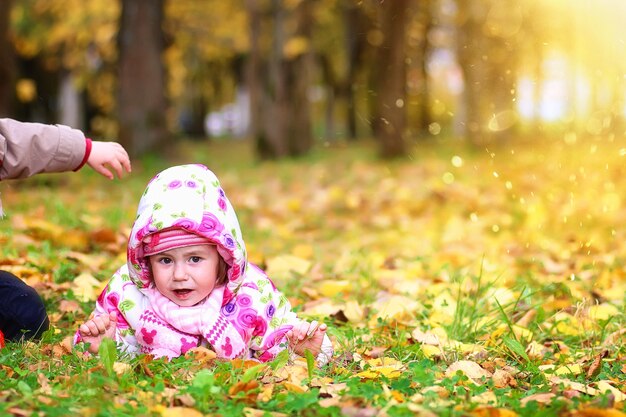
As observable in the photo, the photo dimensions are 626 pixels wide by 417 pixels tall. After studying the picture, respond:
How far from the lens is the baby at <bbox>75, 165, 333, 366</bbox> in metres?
3.00

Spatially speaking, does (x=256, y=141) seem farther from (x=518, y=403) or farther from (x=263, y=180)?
(x=518, y=403)

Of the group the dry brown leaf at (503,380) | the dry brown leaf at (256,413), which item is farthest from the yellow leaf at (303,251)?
the dry brown leaf at (256,413)

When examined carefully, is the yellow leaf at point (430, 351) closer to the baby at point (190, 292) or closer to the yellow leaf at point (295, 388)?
the baby at point (190, 292)

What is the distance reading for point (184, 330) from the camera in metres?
3.09

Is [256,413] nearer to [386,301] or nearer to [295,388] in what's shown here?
[295,388]

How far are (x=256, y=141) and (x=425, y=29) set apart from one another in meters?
9.74

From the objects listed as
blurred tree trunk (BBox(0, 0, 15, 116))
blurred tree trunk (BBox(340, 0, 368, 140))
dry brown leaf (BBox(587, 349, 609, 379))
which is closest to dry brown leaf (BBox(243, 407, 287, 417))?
dry brown leaf (BBox(587, 349, 609, 379))

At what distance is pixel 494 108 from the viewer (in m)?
15.7

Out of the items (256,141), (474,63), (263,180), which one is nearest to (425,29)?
(474,63)

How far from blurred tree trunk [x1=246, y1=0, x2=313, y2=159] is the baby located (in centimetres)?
1168

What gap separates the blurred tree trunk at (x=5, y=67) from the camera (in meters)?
9.13

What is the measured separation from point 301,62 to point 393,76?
2.61 metres

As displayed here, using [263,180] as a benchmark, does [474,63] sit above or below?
above

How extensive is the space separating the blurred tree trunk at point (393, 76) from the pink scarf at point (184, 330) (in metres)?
9.56
